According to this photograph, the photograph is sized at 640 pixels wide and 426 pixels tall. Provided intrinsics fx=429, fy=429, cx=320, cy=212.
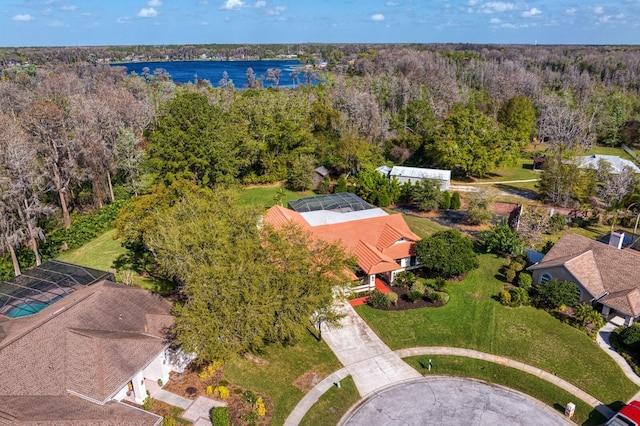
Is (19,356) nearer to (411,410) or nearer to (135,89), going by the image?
(411,410)

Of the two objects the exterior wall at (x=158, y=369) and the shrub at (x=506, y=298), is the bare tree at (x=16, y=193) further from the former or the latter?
the shrub at (x=506, y=298)

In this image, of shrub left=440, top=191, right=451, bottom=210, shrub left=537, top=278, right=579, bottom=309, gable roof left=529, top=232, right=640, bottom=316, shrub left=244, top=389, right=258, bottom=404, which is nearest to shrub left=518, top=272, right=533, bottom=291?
gable roof left=529, top=232, right=640, bottom=316

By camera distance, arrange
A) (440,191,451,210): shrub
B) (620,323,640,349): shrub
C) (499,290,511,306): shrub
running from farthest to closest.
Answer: (440,191,451,210): shrub
(499,290,511,306): shrub
(620,323,640,349): shrub

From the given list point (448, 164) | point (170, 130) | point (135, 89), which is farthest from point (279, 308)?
point (135, 89)

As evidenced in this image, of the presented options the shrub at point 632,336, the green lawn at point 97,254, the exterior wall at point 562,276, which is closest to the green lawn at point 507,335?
the shrub at point 632,336

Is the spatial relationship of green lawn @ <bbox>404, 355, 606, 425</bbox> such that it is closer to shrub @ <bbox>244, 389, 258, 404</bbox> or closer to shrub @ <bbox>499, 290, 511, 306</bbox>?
shrub @ <bbox>499, 290, 511, 306</bbox>

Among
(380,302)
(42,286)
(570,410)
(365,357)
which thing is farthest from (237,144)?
(570,410)

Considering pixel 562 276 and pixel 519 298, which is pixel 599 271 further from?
pixel 519 298
